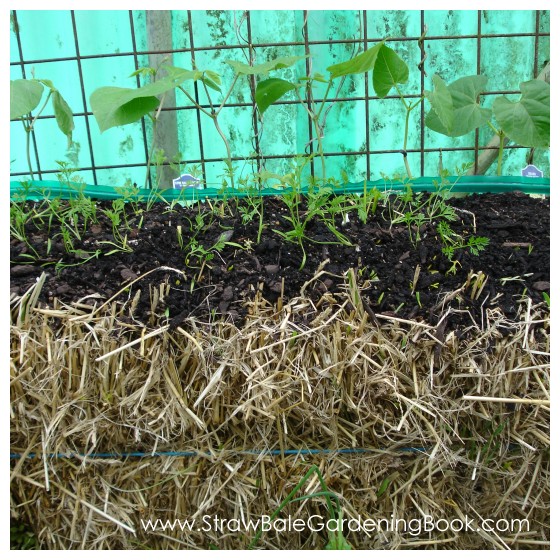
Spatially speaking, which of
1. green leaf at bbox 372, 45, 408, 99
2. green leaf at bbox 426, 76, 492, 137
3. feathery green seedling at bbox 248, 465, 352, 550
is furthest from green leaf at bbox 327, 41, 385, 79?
feathery green seedling at bbox 248, 465, 352, 550

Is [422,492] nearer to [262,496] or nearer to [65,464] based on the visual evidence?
[262,496]

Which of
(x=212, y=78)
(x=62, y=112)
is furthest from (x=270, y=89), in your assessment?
(x=62, y=112)

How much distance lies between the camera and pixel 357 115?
1.68 metres

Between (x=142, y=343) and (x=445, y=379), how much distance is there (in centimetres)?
47

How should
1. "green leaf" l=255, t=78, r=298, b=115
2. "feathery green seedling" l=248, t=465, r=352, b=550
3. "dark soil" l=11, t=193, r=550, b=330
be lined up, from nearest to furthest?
1. "feathery green seedling" l=248, t=465, r=352, b=550
2. "dark soil" l=11, t=193, r=550, b=330
3. "green leaf" l=255, t=78, r=298, b=115

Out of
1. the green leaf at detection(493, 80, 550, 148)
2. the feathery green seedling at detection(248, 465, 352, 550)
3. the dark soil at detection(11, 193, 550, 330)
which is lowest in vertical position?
the feathery green seedling at detection(248, 465, 352, 550)

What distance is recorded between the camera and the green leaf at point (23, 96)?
1.12m

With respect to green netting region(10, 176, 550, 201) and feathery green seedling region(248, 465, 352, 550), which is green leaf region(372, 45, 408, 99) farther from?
feathery green seedling region(248, 465, 352, 550)

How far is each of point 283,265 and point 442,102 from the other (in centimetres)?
48

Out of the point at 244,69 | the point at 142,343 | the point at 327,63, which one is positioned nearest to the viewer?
the point at 142,343

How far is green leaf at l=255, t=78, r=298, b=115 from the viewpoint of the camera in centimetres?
120

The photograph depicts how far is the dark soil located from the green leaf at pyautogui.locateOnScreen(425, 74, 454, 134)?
0.65ft

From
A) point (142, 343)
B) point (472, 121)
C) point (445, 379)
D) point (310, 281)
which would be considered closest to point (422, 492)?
point (445, 379)

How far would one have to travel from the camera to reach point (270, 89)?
1.21 metres
